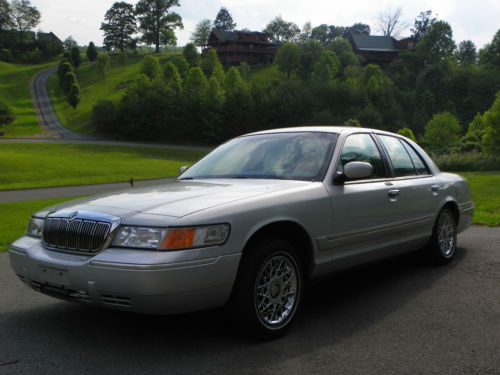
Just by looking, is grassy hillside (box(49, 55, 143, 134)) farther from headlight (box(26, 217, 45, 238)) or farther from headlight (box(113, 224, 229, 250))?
headlight (box(113, 224, 229, 250))

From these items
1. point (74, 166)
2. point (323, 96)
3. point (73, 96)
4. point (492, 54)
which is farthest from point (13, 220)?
point (492, 54)

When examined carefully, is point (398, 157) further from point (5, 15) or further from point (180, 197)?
point (5, 15)

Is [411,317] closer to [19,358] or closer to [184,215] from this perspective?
[184,215]

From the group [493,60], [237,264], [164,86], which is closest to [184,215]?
[237,264]

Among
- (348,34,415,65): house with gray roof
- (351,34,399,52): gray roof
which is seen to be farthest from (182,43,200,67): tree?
(351,34,399,52): gray roof

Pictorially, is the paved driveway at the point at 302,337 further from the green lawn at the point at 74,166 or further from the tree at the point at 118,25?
the tree at the point at 118,25

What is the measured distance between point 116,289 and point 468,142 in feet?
202

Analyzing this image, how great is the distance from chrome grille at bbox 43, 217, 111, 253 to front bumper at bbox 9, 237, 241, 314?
0.25ft

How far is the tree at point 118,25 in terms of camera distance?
139125 millimetres

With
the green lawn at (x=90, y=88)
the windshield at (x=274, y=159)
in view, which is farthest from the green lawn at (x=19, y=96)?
the windshield at (x=274, y=159)

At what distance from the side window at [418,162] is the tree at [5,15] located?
14985 cm

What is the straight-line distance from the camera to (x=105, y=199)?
4332 millimetres

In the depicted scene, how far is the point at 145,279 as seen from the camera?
349 cm

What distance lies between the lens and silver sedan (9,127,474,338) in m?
3.62
